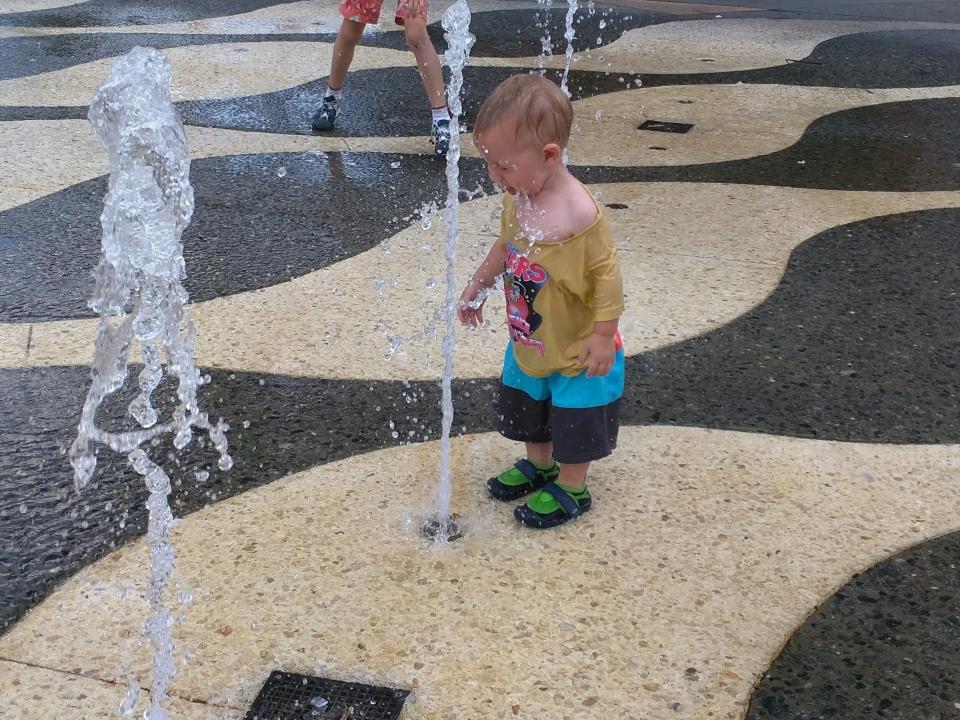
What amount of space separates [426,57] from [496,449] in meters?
2.79

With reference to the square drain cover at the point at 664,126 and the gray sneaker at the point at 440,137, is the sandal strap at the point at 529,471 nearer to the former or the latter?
the gray sneaker at the point at 440,137

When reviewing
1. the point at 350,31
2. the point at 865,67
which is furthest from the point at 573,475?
the point at 865,67

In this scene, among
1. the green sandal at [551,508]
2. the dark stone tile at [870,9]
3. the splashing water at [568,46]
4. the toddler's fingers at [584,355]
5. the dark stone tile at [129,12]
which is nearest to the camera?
the toddler's fingers at [584,355]

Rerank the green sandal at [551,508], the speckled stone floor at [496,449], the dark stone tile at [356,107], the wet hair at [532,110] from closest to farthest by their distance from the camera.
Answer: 1. the speckled stone floor at [496,449]
2. the wet hair at [532,110]
3. the green sandal at [551,508]
4. the dark stone tile at [356,107]

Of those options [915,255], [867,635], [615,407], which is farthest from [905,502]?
[915,255]

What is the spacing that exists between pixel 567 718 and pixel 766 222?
2840 mm

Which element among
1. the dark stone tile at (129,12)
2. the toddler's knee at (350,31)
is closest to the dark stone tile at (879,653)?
the toddler's knee at (350,31)

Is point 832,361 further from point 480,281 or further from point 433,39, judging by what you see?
point 433,39

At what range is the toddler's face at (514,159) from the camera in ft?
7.00

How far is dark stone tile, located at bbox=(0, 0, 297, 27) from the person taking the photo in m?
8.02

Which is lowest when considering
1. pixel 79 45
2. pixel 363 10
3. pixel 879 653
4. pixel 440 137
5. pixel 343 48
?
pixel 879 653

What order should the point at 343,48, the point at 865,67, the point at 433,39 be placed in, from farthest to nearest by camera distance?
the point at 433,39 < the point at 865,67 < the point at 343,48

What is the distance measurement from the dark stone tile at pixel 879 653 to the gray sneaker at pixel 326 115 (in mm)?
3917

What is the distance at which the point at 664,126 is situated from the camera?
18.4ft
